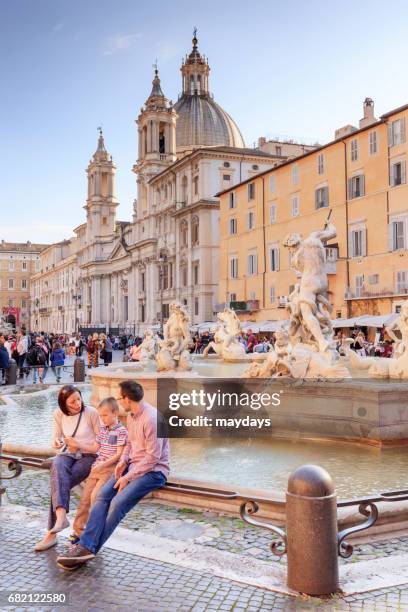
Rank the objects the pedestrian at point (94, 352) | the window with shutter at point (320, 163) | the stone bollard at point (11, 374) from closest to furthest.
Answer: the stone bollard at point (11, 374), the pedestrian at point (94, 352), the window with shutter at point (320, 163)

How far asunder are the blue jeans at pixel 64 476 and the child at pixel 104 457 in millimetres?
122

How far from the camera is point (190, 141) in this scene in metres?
67.1

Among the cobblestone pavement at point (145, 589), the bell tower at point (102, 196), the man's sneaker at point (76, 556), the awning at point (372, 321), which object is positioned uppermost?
the bell tower at point (102, 196)

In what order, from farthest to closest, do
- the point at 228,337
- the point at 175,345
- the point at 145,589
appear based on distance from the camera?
the point at 228,337 < the point at 175,345 < the point at 145,589

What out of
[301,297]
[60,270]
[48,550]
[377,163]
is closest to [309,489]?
[48,550]

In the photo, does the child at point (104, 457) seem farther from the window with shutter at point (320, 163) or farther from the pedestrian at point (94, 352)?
the window with shutter at point (320, 163)

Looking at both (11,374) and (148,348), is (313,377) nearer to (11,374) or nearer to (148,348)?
(148,348)

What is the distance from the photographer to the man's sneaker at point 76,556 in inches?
156

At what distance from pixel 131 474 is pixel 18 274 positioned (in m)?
116

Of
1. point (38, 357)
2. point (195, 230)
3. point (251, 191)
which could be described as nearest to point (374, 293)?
point (251, 191)

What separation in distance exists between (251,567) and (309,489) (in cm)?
81

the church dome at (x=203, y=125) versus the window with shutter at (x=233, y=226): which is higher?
the church dome at (x=203, y=125)

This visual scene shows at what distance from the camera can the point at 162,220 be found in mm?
57656

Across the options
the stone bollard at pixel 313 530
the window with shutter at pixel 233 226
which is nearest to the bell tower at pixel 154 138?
the window with shutter at pixel 233 226
